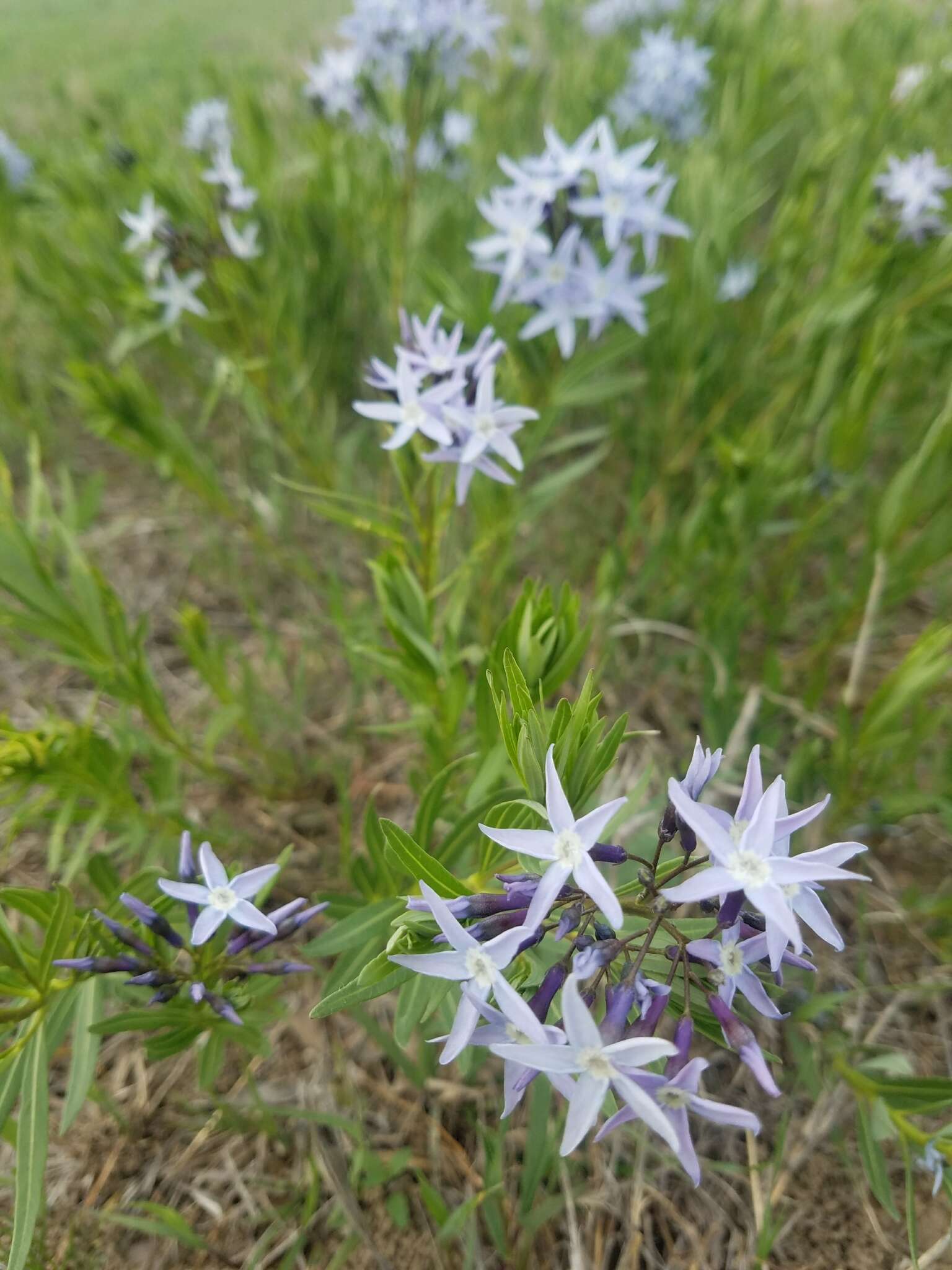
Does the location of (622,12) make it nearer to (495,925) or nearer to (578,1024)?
(495,925)

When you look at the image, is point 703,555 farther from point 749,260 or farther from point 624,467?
point 749,260

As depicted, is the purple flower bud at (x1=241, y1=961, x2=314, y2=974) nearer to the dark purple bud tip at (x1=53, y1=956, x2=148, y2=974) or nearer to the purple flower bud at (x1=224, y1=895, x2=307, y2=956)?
the purple flower bud at (x1=224, y1=895, x2=307, y2=956)

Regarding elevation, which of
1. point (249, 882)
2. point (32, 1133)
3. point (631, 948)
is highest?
point (631, 948)

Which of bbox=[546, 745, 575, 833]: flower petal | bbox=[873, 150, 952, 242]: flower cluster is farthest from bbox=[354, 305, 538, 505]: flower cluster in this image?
bbox=[873, 150, 952, 242]: flower cluster

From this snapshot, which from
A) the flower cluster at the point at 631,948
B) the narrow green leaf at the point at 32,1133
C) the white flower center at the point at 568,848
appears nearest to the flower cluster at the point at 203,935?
the narrow green leaf at the point at 32,1133

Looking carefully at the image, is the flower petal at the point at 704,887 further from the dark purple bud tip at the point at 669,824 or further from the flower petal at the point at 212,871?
the flower petal at the point at 212,871

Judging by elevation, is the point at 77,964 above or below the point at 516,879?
below

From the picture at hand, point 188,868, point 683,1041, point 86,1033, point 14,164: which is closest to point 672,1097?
point 683,1041
